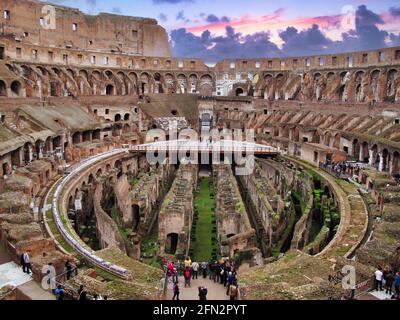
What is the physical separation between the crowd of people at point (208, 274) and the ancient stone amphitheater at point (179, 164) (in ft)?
1.15

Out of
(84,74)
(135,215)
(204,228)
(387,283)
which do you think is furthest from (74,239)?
(84,74)

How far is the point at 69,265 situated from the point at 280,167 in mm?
20766

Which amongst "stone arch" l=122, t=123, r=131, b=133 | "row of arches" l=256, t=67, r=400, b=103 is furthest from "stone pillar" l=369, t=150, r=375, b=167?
"stone arch" l=122, t=123, r=131, b=133

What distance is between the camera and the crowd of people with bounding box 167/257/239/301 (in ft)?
35.2

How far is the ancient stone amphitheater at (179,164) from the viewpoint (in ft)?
41.2

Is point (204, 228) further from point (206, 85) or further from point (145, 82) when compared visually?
point (206, 85)

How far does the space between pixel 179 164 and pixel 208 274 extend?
68.5ft

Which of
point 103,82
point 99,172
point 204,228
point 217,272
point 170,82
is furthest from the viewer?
point 170,82

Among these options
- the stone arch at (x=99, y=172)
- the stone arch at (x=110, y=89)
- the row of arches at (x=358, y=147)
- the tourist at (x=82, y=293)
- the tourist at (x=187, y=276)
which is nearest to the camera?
the tourist at (x=82, y=293)

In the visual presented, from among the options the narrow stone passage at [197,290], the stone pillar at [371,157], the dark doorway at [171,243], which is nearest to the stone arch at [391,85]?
the stone pillar at [371,157]

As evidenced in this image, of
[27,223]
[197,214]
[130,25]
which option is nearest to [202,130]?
[130,25]

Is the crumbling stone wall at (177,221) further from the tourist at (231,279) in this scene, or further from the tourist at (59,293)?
the tourist at (59,293)

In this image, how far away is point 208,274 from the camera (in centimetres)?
1283

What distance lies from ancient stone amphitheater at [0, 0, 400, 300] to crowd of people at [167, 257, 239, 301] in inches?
13.8
